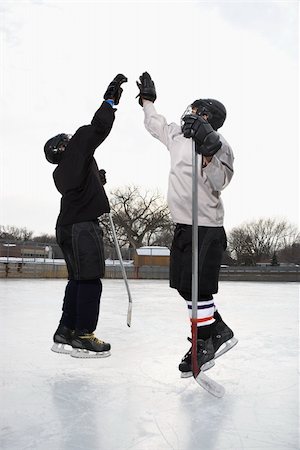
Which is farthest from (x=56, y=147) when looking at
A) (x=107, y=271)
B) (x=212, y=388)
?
(x=107, y=271)

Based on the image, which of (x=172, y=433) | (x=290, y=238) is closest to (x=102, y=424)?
(x=172, y=433)

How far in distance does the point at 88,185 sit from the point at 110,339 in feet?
5.20

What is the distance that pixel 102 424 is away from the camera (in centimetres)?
189

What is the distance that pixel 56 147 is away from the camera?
2.88 m

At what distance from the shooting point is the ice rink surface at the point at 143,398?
68.7 inches

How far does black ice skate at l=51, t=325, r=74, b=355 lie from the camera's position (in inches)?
117

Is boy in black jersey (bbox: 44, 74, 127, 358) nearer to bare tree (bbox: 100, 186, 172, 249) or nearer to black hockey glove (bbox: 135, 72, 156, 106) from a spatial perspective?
black hockey glove (bbox: 135, 72, 156, 106)

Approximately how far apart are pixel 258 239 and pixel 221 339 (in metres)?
Answer: 59.2

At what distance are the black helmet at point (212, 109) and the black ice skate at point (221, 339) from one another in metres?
1.10

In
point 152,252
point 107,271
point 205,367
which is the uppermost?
point 152,252

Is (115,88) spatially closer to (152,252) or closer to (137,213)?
(152,252)

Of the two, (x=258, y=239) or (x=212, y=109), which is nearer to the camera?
(x=212, y=109)

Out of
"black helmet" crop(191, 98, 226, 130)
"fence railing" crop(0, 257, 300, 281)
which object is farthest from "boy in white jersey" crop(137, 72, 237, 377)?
"fence railing" crop(0, 257, 300, 281)

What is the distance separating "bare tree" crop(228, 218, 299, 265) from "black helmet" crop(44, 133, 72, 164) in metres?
54.3
